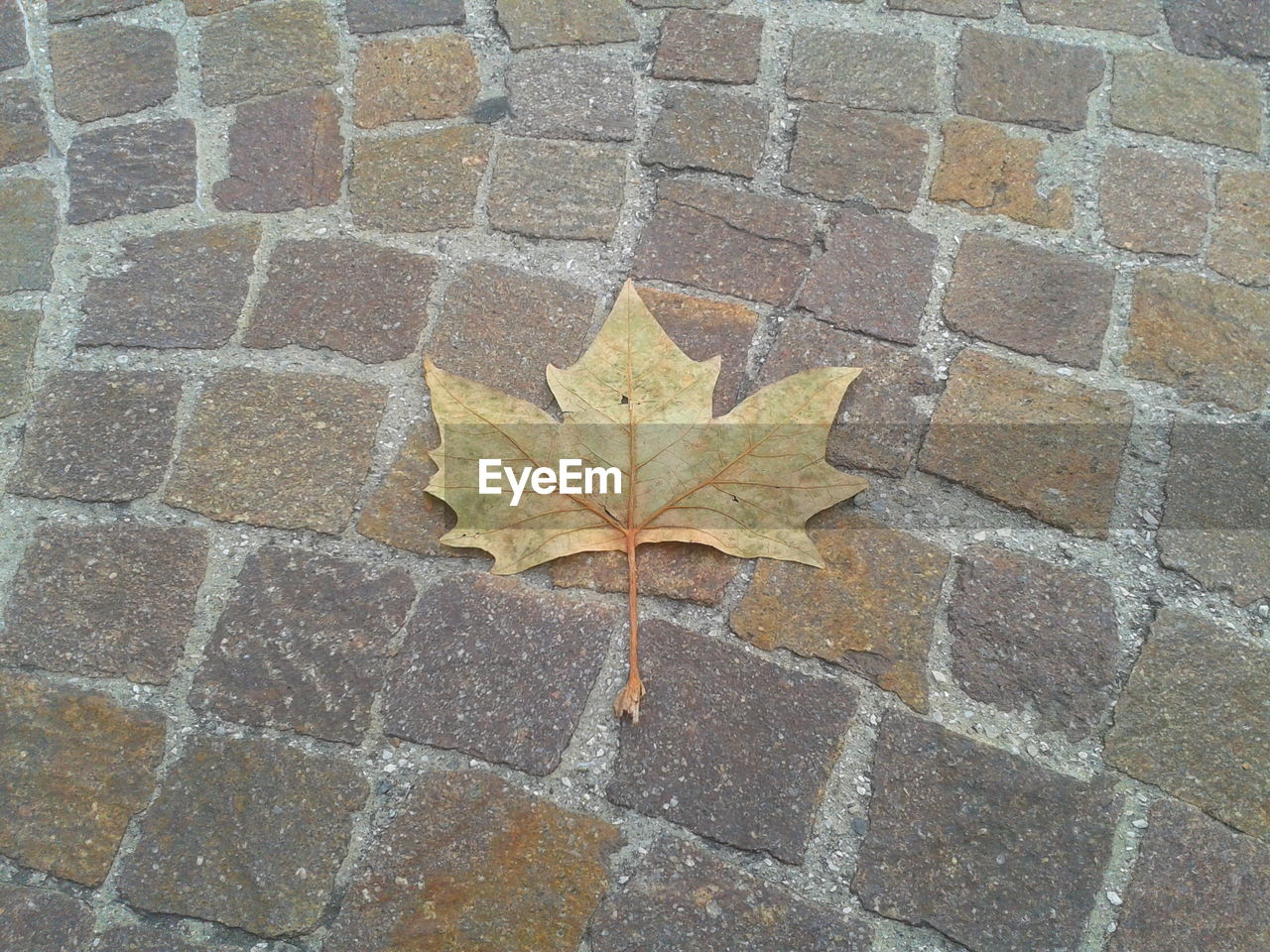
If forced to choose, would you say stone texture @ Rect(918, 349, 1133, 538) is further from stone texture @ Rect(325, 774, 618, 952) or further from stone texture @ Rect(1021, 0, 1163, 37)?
stone texture @ Rect(1021, 0, 1163, 37)

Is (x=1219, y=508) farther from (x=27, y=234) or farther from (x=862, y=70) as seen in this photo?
(x=27, y=234)

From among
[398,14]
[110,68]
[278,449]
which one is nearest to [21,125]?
[110,68]

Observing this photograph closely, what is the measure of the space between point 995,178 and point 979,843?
1.36 meters

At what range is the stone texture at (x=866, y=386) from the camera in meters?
1.87

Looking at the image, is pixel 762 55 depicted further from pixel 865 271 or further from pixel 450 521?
pixel 450 521

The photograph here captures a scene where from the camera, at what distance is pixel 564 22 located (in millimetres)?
2434

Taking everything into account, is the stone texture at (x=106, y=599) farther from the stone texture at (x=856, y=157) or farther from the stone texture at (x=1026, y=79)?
the stone texture at (x=1026, y=79)

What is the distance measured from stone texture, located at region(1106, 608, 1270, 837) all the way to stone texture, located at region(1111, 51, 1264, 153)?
1188 mm

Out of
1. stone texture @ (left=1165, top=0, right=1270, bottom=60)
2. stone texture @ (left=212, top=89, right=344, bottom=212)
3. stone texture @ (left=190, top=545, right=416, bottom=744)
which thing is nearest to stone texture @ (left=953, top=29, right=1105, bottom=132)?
stone texture @ (left=1165, top=0, right=1270, bottom=60)

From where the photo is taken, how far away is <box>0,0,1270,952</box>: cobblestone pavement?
1525 mm

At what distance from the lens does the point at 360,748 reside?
1.60 m

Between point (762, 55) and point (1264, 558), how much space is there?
1.45m

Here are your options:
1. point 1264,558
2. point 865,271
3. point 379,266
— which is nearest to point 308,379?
point 379,266

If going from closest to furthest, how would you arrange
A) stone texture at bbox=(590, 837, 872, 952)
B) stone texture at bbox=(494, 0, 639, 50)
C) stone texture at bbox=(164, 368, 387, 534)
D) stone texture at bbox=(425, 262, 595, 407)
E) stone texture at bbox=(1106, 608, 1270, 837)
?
stone texture at bbox=(590, 837, 872, 952) < stone texture at bbox=(1106, 608, 1270, 837) < stone texture at bbox=(164, 368, 387, 534) < stone texture at bbox=(425, 262, 595, 407) < stone texture at bbox=(494, 0, 639, 50)
